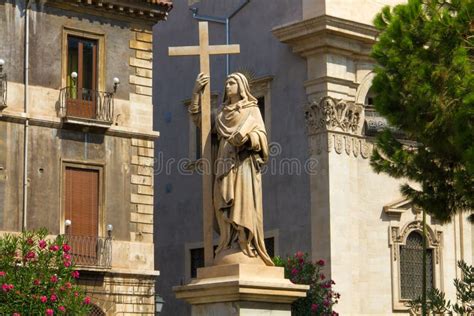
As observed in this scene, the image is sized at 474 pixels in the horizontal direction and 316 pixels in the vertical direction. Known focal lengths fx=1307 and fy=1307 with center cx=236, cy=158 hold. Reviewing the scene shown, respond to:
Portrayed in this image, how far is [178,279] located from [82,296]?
1461cm

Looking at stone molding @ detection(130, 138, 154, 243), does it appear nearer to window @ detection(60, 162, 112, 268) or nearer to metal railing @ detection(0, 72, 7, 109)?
window @ detection(60, 162, 112, 268)

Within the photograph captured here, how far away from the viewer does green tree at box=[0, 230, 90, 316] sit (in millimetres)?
22594

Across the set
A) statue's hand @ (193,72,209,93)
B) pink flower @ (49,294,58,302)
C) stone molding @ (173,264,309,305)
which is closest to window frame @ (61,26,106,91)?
pink flower @ (49,294,58,302)

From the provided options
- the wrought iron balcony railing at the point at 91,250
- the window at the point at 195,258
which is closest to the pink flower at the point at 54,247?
the wrought iron balcony railing at the point at 91,250

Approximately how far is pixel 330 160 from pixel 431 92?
12100 millimetres

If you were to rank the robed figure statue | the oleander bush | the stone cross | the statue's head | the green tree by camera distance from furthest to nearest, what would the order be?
the oleander bush → the green tree → the statue's head → the stone cross → the robed figure statue

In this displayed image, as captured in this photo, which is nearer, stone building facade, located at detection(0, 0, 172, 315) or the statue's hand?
the statue's hand

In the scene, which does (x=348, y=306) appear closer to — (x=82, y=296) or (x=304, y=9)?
(x=304, y=9)

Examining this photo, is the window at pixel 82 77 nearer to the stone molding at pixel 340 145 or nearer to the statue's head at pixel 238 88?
the stone molding at pixel 340 145

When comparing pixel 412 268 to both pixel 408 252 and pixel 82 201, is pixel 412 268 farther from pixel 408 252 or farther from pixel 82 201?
pixel 82 201

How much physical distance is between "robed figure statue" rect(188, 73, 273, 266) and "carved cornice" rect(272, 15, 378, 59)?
59.4 ft

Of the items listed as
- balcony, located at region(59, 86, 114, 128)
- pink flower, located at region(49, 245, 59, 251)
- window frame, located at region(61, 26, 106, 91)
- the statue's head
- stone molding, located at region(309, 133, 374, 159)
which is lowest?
pink flower, located at region(49, 245, 59, 251)

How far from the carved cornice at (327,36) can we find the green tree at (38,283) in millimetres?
12267

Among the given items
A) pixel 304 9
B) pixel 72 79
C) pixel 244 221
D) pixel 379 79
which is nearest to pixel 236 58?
pixel 304 9
